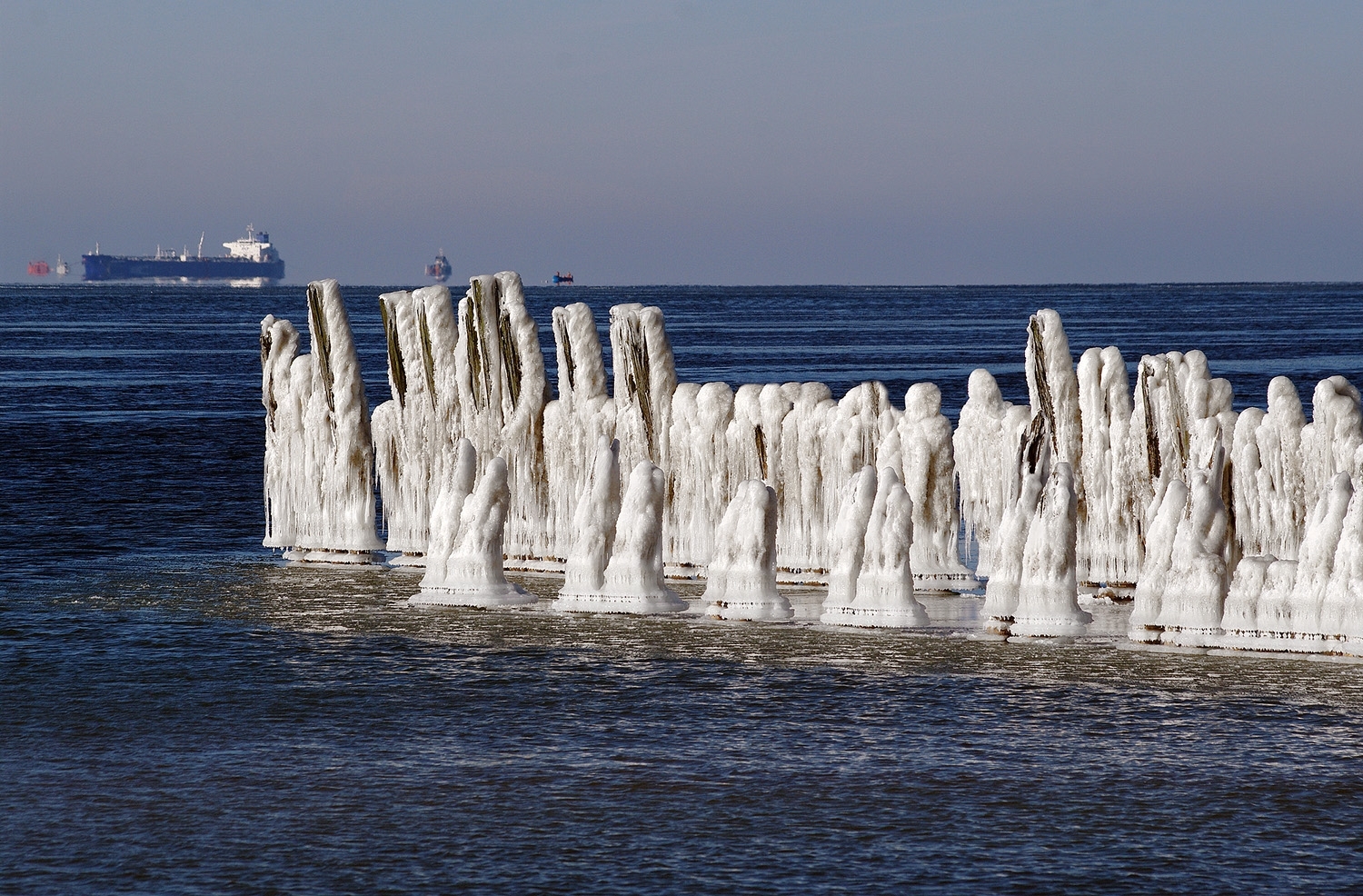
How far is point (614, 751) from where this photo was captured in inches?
585

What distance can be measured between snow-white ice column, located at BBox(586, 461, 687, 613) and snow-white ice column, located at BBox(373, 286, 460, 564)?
13.3 feet

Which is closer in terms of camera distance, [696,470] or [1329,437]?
[1329,437]

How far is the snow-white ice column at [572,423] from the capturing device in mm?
22625

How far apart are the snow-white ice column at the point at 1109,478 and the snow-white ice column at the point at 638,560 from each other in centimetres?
451

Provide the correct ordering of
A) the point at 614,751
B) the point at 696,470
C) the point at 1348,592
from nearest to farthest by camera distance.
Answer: the point at 614,751 → the point at 1348,592 → the point at 696,470

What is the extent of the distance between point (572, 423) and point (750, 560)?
4140 mm

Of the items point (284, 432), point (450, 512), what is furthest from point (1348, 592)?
point (284, 432)

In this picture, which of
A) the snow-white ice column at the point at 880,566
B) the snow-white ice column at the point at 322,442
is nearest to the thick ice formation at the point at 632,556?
the snow-white ice column at the point at 880,566

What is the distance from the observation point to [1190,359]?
20344 mm

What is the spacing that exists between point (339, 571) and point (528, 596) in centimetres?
383

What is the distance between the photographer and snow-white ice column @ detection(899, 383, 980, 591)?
69.0 feet

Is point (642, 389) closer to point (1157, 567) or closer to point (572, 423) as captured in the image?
point (572, 423)

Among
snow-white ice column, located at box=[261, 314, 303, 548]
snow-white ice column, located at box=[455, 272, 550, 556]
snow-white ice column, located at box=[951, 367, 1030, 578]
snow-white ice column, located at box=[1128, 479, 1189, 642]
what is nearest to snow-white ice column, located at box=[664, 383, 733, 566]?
snow-white ice column, located at box=[455, 272, 550, 556]

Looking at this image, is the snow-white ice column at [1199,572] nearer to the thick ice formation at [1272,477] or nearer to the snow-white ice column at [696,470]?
the thick ice formation at [1272,477]
